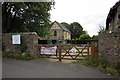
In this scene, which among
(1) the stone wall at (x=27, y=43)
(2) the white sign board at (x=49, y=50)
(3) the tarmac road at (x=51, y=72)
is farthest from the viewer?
(1) the stone wall at (x=27, y=43)

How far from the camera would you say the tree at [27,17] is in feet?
55.6

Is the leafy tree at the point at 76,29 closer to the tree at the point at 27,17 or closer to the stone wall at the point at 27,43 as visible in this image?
the tree at the point at 27,17

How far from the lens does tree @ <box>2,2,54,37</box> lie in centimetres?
1696

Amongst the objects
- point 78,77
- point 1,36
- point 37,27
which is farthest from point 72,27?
point 78,77

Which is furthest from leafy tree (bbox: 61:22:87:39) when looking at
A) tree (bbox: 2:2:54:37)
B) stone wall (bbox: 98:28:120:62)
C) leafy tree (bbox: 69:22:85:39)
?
stone wall (bbox: 98:28:120:62)

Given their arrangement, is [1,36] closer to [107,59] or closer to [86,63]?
[86,63]

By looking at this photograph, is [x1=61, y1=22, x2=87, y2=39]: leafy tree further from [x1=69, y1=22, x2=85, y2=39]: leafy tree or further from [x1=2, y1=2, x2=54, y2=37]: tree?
[x1=2, y1=2, x2=54, y2=37]: tree

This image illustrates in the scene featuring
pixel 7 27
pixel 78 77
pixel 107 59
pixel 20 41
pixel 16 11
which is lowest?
pixel 78 77

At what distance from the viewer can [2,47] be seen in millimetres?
12758

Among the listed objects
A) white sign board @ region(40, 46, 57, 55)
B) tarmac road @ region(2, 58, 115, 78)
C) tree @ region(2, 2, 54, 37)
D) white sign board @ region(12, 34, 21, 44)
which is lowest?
tarmac road @ region(2, 58, 115, 78)

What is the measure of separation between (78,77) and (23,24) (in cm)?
1530

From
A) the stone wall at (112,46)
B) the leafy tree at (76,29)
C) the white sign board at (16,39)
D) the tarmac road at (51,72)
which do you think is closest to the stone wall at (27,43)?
the white sign board at (16,39)

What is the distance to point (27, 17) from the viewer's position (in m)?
17.4

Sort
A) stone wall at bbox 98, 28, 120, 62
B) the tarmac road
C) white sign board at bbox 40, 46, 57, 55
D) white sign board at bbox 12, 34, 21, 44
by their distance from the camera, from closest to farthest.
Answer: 1. the tarmac road
2. stone wall at bbox 98, 28, 120, 62
3. white sign board at bbox 40, 46, 57, 55
4. white sign board at bbox 12, 34, 21, 44
